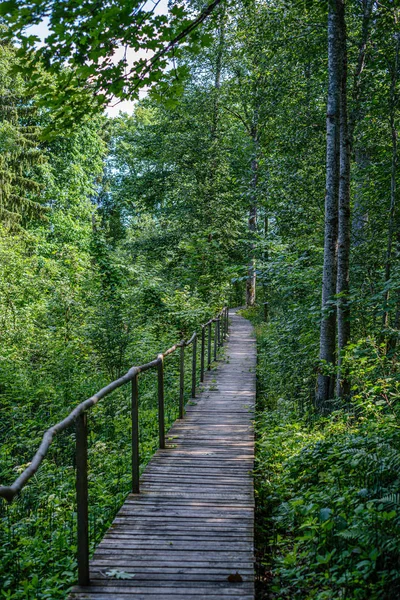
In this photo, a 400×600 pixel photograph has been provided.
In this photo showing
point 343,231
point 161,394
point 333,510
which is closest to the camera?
point 333,510

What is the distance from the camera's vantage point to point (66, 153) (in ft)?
103

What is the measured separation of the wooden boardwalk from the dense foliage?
31 centimetres

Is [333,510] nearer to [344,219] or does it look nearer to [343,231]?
[343,231]

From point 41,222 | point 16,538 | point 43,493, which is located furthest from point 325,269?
point 41,222

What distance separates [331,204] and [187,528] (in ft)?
19.9

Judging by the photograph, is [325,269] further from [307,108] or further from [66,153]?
[66,153]

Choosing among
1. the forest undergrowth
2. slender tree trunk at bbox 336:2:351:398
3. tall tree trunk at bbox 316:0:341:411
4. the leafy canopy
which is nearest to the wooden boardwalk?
the forest undergrowth

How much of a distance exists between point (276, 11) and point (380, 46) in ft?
7.30

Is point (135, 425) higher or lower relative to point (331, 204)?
lower

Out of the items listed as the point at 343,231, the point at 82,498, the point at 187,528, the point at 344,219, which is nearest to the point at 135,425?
the point at 187,528

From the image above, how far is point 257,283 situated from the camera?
13844 mm

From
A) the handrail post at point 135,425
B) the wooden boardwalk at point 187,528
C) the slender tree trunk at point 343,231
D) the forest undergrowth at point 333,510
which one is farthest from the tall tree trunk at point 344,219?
the handrail post at point 135,425

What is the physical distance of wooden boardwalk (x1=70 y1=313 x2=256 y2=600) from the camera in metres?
3.22

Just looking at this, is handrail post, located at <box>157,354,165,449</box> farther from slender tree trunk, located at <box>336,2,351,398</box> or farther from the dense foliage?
slender tree trunk, located at <box>336,2,351,398</box>
